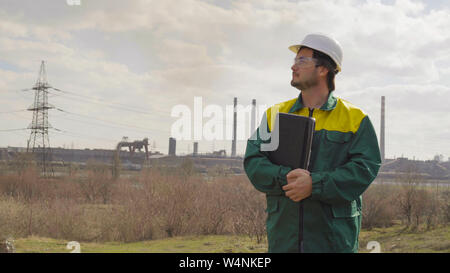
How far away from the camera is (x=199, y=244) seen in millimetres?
12492

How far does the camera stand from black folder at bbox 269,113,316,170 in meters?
1.96

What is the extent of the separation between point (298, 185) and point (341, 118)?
0.47 meters

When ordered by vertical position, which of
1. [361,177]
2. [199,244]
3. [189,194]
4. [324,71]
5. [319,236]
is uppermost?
[324,71]

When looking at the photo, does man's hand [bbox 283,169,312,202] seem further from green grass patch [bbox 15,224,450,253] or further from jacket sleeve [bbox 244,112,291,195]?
green grass patch [bbox 15,224,450,253]

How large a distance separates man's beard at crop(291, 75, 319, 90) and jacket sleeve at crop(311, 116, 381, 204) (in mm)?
341

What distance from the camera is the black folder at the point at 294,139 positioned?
196 cm

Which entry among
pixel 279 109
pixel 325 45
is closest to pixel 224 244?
pixel 279 109

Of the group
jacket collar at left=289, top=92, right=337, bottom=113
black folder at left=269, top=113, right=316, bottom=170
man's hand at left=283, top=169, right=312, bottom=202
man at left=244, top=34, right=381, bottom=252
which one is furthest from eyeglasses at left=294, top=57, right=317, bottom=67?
man's hand at left=283, top=169, right=312, bottom=202

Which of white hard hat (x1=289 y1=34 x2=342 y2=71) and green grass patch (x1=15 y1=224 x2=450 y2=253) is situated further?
green grass patch (x1=15 y1=224 x2=450 y2=253)

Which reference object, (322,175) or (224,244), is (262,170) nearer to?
(322,175)

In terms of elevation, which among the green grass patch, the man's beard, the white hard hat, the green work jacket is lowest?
the green grass patch
